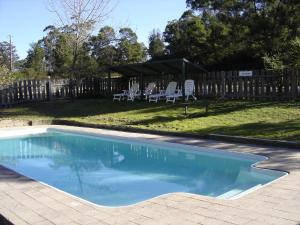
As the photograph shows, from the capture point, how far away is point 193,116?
13.2 metres

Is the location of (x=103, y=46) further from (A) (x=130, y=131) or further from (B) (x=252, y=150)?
(B) (x=252, y=150)

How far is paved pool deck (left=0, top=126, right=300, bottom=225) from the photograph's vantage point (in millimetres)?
4523

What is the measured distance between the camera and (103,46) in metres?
43.5

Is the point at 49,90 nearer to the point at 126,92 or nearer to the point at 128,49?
the point at 126,92

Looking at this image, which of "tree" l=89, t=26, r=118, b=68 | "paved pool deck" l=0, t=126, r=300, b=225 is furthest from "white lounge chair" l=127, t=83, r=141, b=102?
"tree" l=89, t=26, r=118, b=68

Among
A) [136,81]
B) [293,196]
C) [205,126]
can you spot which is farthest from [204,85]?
[293,196]

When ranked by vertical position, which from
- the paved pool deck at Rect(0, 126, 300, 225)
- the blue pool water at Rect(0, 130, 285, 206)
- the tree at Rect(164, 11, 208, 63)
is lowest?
the blue pool water at Rect(0, 130, 285, 206)

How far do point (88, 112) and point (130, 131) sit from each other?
5.22m

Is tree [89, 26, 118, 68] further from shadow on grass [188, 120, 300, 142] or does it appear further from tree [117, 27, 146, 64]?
shadow on grass [188, 120, 300, 142]

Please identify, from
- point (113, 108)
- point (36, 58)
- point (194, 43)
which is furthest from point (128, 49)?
point (113, 108)

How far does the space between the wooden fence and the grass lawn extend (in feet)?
3.72

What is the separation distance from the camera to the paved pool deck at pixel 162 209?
178 inches

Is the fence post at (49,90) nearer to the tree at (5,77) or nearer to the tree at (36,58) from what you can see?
the tree at (5,77)

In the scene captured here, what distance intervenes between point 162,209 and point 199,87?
44.2 ft
